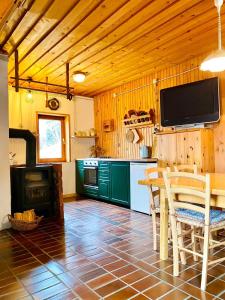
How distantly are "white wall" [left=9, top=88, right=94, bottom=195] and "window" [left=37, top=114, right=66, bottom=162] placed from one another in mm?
192

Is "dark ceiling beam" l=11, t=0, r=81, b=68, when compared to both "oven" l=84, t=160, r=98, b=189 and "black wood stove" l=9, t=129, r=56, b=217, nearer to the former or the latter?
"black wood stove" l=9, t=129, r=56, b=217

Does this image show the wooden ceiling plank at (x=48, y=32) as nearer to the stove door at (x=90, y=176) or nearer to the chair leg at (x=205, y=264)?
the chair leg at (x=205, y=264)

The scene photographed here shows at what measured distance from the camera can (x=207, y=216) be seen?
1.86 meters

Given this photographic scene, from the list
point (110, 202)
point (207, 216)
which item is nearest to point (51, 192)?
point (110, 202)

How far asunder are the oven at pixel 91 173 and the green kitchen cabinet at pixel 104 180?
143mm

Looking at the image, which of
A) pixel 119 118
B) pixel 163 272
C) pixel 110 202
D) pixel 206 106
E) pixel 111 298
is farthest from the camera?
pixel 119 118

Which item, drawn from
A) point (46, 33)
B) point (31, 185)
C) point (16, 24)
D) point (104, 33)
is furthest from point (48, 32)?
point (31, 185)

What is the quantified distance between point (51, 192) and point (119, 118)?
93.7 inches

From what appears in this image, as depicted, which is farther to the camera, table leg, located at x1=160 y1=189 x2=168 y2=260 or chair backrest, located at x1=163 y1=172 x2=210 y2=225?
table leg, located at x1=160 y1=189 x2=168 y2=260

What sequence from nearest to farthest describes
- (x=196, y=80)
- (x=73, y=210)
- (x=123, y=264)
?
(x=123, y=264) → (x=196, y=80) → (x=73, y=210)

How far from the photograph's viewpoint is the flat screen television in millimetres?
3555

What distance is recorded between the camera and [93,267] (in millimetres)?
2244

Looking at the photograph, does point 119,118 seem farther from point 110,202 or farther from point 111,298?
point 111,298

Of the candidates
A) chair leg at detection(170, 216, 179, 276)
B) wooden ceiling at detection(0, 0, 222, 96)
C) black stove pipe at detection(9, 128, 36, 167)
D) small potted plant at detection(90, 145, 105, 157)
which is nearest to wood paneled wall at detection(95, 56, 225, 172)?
small potted plant at detection(90, 145, 105, 157)
